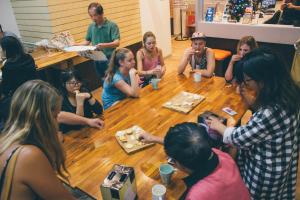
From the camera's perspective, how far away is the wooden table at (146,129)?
1.54 metres

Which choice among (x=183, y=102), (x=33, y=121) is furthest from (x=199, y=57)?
(x=33, y=121)

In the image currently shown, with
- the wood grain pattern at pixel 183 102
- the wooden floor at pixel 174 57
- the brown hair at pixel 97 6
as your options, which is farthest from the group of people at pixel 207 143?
the wooden floor at pixel 174 57

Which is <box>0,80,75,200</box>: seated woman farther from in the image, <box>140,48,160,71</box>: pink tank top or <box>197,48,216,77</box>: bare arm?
<box>140,48,160,71</box>: pink tank top

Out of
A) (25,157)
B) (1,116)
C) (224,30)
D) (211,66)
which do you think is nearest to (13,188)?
(25,157)

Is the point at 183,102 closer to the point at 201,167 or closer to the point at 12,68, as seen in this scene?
the point at 201,167

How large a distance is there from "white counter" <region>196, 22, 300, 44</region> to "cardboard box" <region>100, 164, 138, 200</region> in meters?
3.54

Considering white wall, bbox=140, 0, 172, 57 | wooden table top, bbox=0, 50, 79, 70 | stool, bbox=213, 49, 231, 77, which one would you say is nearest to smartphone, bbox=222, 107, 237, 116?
stool, bbox=213, 49, 231, 77

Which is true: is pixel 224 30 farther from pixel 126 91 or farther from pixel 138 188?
pixel 138 188

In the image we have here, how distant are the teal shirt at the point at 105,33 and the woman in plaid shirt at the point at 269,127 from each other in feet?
8.95

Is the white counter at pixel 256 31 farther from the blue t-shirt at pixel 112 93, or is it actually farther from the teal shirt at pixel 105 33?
the blue t-shirt at pixel 112 93

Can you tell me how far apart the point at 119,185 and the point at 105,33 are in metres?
3.13

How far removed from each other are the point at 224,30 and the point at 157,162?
335cm

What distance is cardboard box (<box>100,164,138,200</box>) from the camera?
1284mm

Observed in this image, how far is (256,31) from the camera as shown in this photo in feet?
13.5
